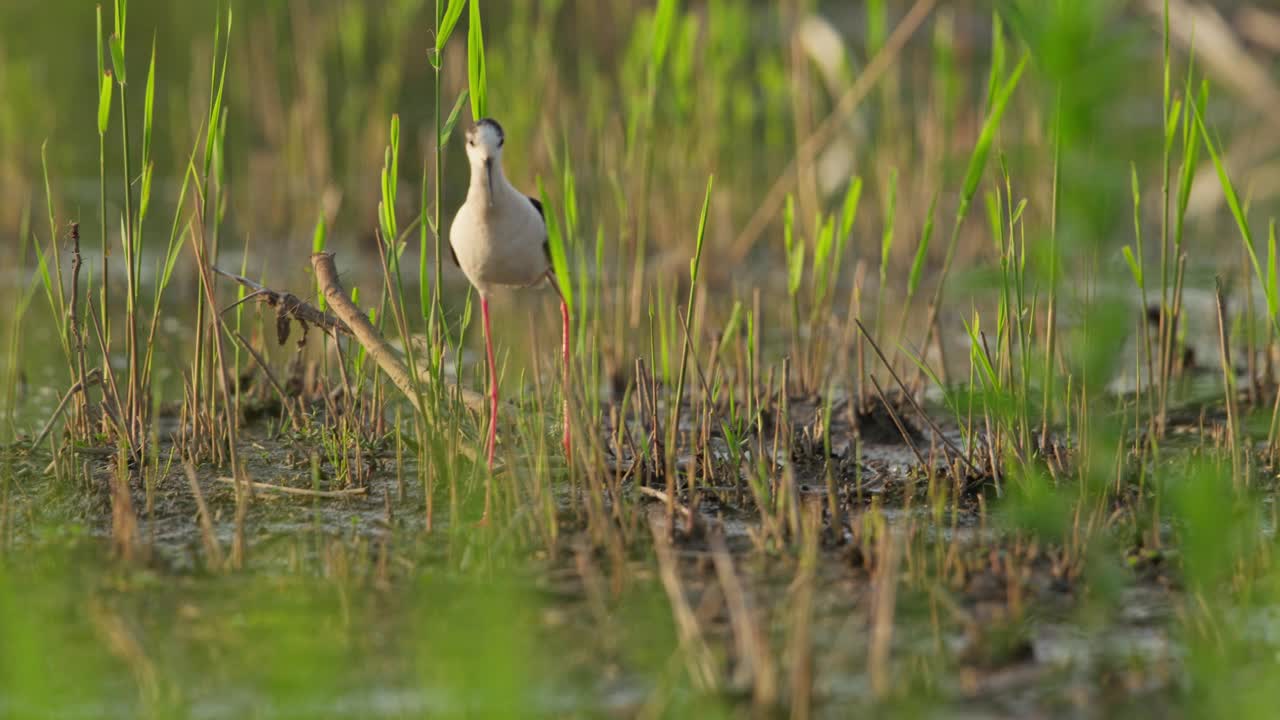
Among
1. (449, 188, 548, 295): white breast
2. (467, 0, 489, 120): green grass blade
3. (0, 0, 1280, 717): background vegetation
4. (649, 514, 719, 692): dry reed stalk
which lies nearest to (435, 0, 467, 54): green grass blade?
(0, 0, 1280, 717): background vegetation

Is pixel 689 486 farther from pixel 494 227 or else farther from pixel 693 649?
pixel 693 649

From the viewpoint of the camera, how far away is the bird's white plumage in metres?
4.11

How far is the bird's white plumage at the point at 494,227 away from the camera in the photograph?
4.11 m

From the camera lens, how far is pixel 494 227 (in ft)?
13.8

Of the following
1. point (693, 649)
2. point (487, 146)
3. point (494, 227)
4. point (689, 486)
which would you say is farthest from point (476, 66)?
point (693, 649)

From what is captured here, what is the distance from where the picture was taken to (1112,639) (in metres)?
3.03

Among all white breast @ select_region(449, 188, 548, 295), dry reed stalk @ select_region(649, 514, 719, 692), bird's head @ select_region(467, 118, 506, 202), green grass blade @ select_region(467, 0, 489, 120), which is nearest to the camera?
dry reed stalk @ select_region(649, 514, 719, 692)

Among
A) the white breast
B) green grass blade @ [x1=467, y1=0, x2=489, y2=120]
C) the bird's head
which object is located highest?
green grass blade @ [x1=467, y1=0, x2=489, y2=120]

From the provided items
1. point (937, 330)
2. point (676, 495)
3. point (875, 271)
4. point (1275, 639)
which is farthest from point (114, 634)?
point (875, 271)

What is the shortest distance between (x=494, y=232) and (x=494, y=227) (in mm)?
14

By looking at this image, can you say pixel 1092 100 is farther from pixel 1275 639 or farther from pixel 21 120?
pixel 21 120

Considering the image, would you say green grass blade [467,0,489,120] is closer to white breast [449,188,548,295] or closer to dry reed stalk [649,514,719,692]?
white breast [449,188,548,295]

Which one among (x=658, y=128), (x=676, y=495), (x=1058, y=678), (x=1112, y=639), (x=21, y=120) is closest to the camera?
(x=1058, y=678)

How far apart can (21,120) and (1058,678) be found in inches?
302
